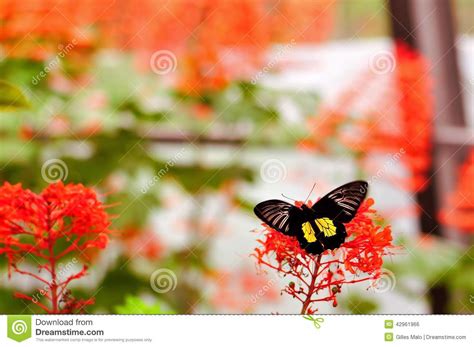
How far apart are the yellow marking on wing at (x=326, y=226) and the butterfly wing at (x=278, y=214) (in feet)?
0.06

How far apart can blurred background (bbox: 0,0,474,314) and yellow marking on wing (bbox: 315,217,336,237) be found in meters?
→ 0.24

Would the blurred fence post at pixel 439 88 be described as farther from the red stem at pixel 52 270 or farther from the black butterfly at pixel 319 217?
the red stem at pixel 52 270

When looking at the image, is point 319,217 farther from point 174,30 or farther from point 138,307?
point 174,30

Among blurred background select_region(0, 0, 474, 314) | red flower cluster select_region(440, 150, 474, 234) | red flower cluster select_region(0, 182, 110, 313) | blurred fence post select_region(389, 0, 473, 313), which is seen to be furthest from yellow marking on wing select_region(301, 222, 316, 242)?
blurred fence post select_region(389, 0, 473, 313)

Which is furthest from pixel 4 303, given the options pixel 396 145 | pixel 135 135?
pixel 396 145

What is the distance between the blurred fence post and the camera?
1.65 metres

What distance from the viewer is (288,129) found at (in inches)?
46.8

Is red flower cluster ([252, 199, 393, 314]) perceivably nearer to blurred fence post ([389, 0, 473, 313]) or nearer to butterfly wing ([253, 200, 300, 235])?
butterfly wing ([253, 200, 300, 235])

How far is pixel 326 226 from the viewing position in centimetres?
54

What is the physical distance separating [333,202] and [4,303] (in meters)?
0.56
